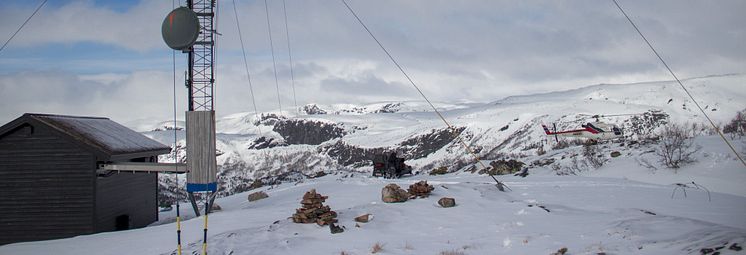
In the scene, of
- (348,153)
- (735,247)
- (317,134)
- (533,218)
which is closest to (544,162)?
(533,218)

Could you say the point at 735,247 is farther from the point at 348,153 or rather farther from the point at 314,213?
the point at 348,153

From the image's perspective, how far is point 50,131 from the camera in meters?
15.5

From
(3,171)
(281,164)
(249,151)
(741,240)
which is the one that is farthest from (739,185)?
(249,151)

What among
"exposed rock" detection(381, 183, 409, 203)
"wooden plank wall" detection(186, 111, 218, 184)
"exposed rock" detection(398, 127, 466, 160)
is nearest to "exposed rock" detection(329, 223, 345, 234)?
"exposed rock" detection(381, 183, 409, 203)

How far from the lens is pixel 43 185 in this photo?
15.5 m

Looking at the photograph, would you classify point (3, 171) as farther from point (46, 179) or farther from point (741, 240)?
point (741, 240)

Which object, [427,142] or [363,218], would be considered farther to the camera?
[427,142]

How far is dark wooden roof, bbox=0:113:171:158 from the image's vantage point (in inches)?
606

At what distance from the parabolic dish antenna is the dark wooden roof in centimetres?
527

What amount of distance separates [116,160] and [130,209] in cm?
350

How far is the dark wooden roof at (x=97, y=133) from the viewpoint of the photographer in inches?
606

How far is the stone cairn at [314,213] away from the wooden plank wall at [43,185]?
8.71 meters

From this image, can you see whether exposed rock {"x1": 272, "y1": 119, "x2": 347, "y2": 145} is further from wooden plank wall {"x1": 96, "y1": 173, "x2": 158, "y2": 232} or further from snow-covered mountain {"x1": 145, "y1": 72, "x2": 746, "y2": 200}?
wooden plank wall {"x1": 96, "y1": 173, "x2": 158, "y2": 232}

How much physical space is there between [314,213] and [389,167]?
16.1 meters
